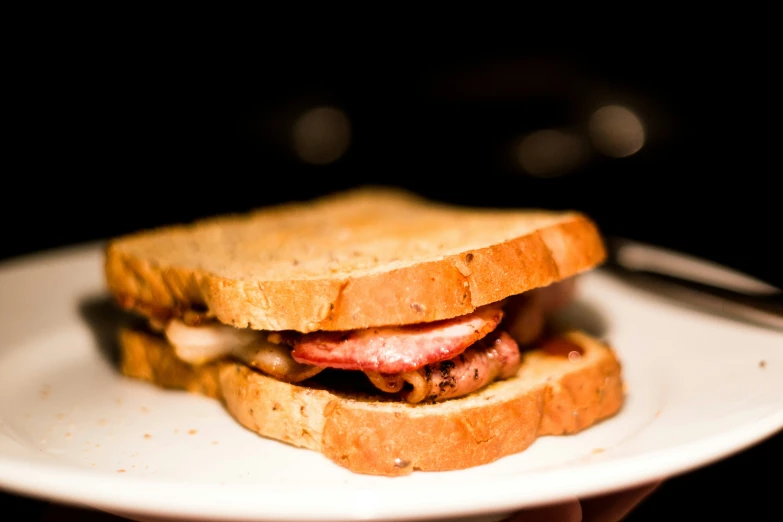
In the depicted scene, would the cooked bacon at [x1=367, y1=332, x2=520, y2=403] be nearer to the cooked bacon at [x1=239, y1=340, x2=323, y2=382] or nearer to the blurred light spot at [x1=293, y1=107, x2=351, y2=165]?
the cooked bacon at [x1=239, y1=340, x2=323, y2=382]

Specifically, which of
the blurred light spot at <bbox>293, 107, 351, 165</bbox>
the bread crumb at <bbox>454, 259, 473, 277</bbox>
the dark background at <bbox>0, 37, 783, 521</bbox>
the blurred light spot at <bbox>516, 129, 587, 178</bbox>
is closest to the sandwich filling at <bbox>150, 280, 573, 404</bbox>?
the bread crumb at <bbox>454, 259, 473, 277</bbox>

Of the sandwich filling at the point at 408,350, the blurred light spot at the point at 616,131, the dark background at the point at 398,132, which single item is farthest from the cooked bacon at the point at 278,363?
the blurred light spot at the point at 616,131

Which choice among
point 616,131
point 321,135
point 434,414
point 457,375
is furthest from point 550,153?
point 434,414

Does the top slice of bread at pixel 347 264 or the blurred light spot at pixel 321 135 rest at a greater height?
the blurred light spot at pixel 321 135

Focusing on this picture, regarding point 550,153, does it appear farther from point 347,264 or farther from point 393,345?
point 393,345

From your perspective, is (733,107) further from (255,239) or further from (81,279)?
(81,279)

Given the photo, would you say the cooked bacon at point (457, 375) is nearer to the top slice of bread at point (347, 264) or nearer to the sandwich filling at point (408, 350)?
the sandwich filling at point (408, 350)
